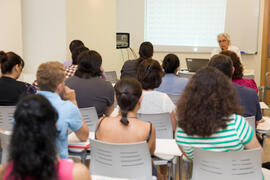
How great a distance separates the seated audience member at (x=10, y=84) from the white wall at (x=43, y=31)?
2823mm

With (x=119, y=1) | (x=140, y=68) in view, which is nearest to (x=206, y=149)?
(x=140, y=68)

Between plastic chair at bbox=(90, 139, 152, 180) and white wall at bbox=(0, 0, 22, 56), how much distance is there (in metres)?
3.94

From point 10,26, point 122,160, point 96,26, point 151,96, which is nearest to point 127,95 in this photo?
point 122,160

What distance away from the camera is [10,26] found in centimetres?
586

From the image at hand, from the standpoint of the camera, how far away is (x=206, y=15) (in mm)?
8211

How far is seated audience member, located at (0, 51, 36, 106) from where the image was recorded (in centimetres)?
351

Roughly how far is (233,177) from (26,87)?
2240mm

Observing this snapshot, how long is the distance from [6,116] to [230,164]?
2.12 metres

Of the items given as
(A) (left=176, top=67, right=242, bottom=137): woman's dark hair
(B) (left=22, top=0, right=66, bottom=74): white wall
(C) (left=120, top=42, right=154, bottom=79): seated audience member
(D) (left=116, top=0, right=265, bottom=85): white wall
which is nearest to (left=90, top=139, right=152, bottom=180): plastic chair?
(A) (left=176, top=67, right=242, bottom=137): woman's dark hair

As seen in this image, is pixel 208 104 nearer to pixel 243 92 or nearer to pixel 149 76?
pixel 243 92

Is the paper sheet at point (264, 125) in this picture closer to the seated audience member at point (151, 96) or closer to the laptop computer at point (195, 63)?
the seated audience member at point (151, 96)

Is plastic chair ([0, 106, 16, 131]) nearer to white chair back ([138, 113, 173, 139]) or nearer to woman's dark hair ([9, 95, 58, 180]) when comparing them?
white chair back ([138, 113, 173, 139])

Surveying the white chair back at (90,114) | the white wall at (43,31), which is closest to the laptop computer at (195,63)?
the white wall at (43,31)

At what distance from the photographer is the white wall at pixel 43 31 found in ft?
20.7
